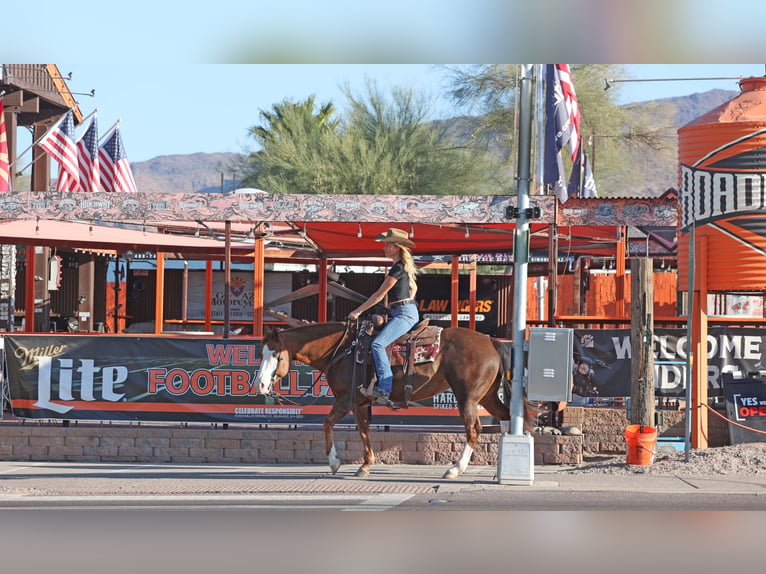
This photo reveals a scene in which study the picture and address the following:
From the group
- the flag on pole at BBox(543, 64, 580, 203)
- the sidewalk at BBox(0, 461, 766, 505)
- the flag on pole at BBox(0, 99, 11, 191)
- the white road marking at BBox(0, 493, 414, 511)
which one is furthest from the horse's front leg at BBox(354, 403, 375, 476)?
the flag on pole at BBox(0, 99, 11, 191)

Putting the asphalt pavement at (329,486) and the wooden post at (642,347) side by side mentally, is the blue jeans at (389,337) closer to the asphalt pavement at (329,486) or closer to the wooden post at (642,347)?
the asphalt pavement at (329,486)

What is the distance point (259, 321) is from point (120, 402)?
2539 mm

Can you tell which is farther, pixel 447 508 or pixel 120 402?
pixel 120 402

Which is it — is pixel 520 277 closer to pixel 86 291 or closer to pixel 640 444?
pixel 640 444

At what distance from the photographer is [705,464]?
1244cm

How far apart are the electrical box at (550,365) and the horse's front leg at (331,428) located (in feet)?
7.34

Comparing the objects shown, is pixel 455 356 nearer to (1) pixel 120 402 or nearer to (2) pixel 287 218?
(2) pixel 287 218

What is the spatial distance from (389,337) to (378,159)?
3155 cm

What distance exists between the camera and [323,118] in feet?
202

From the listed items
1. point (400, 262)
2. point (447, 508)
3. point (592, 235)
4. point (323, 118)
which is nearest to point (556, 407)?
point (400, 262)

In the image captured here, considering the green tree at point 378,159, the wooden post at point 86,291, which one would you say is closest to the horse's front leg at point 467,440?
the wooden post at point 86,291

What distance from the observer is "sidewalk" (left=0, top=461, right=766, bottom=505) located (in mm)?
11031

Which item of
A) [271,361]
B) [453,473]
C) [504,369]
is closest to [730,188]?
[504,369]

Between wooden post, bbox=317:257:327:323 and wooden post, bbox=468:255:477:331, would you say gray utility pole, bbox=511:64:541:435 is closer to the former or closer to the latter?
wooden post, bbox=317:257:327:323
